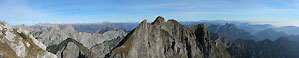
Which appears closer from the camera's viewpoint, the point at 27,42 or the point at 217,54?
the point at 27,42

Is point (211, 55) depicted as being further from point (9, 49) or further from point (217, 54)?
point (9, 49)

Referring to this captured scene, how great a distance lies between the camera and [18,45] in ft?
215

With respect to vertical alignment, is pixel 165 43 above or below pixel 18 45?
below

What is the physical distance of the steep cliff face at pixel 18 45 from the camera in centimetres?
6243

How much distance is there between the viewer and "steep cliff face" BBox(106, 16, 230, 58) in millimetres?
96750

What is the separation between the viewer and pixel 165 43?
113 metres

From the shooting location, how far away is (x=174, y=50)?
111 m

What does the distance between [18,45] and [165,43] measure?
233ft

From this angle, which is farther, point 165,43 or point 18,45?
point 165,43

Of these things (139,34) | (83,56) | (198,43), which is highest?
(139,34)

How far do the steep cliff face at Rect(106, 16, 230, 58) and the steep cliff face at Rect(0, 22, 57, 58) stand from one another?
98.4ft

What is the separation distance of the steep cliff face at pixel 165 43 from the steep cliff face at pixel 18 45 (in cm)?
2998

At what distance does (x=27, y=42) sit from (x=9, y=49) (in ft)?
28.4

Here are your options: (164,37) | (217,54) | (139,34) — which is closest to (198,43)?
(217,54)
